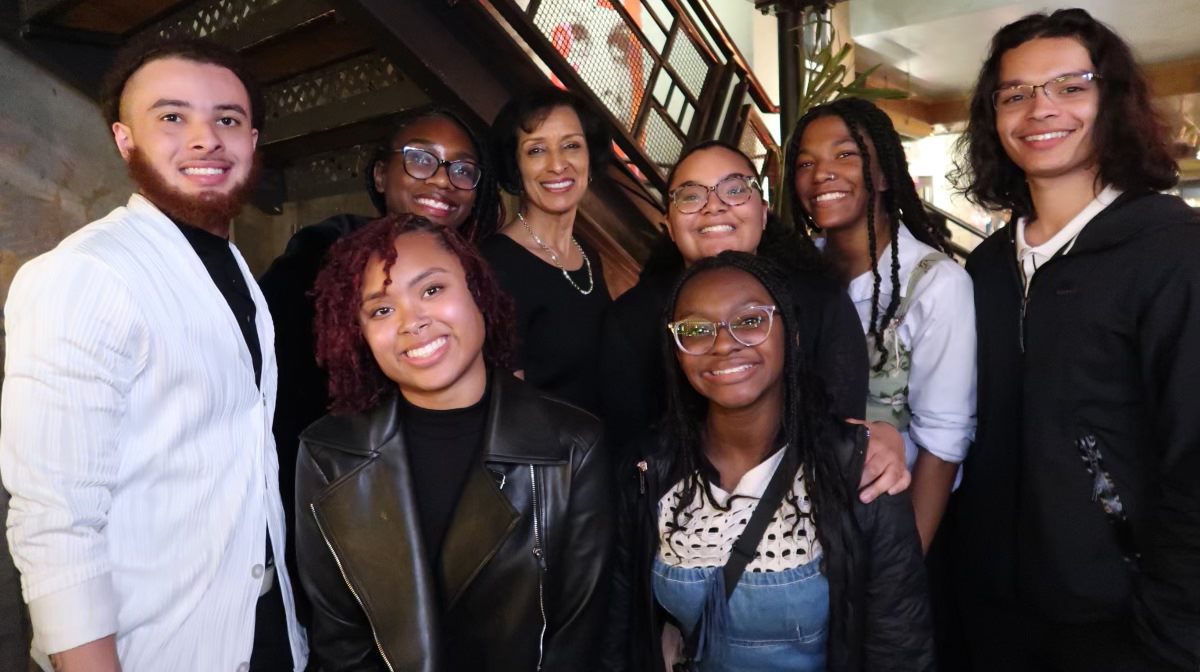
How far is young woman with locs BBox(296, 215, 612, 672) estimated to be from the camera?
1718 mm

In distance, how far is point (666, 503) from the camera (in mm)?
1918

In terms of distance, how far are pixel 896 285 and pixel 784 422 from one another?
63cm

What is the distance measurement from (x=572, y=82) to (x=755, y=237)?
1874 mm

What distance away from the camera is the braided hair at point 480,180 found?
2.53 metres

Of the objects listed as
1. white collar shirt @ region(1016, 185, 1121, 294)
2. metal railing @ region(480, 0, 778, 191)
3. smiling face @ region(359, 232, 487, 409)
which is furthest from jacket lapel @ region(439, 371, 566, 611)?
metal railing @ region(480, 0, 778, 191)

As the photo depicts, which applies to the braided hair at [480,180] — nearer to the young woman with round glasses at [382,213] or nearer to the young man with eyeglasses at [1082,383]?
the young woman with round glasses at [382,213]

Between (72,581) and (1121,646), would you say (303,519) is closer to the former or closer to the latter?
(72,581)

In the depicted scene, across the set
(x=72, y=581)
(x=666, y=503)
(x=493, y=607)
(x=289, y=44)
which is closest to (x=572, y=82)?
(x=289, y=44)

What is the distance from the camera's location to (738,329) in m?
1.83

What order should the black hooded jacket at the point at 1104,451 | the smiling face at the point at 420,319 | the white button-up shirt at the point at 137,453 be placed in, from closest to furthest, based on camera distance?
the white button-up shirt at the point at 137,453
the black hooded jacket at the point at 1104,451
the smiling face at the point at 420,319

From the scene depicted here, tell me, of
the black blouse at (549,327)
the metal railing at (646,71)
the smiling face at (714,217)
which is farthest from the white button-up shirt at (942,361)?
the metal railing at (646,71)

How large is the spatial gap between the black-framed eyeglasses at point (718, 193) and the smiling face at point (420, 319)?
28.1 inches

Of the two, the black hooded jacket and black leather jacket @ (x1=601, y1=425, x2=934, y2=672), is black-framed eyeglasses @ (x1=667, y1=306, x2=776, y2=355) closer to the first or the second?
black leather jacket @ (x1=601, y1=425, x2=934, y2=672)

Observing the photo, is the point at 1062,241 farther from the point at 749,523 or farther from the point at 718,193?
the point at 749,523
